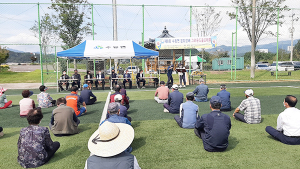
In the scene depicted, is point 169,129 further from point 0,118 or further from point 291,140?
point 0,118

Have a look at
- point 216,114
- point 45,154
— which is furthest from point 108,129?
point 216,114

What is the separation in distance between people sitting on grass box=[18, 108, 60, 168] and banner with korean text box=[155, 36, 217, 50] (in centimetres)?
1419

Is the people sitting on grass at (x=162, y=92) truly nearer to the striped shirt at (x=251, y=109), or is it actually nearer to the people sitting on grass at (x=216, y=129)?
the striped shirt at (x=251, y=109)

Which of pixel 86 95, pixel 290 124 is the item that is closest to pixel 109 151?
pixel 290 124

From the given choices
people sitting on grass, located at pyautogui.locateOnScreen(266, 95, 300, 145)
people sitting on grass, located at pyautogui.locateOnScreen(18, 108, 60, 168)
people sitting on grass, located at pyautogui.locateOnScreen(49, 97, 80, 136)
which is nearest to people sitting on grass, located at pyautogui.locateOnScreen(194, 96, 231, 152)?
people sitting on grass, located at pyautogui.locateOnScreen(266, 95, 300, 145)

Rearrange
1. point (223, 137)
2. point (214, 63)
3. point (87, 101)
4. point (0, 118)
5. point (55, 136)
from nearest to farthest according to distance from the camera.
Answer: point (223, 137) → point (55, 136) → point (0, 118) → point (87, 101) → point (214, 63)

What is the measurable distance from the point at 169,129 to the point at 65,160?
2.80 meters

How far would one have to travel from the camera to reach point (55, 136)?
562 cm

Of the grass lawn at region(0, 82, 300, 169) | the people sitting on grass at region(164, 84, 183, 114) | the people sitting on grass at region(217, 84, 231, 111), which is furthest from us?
the people sitting on grass at region(217, 84, 231, 111)

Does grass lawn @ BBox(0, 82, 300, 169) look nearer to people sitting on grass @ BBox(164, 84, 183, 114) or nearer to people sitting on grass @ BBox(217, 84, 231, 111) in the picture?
people sitting on grass @ BBox(164, 84, 183, 114)

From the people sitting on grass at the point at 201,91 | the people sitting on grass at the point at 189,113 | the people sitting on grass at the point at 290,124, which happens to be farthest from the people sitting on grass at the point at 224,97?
the people sitting on grass at the point at 290,124

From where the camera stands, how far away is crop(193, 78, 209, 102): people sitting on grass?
9.63 metres

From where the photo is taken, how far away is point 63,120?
545cm

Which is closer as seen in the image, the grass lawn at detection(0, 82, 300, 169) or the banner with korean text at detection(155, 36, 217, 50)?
the grass lawn at detection(0, 82, 300, 169)
